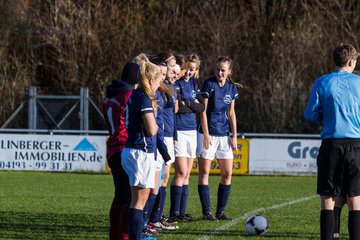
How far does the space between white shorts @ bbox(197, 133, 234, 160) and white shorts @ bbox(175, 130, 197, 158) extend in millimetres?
367

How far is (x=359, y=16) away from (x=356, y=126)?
1013 inches

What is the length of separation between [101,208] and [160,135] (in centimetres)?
415

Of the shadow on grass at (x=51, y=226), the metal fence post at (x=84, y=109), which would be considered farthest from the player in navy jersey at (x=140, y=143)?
the metal fence post at (x=84, y=109)

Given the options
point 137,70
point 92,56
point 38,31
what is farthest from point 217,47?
point 137,70

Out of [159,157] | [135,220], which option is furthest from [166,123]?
[135,220]

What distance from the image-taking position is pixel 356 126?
28.2 feet

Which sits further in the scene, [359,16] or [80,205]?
[359,16]

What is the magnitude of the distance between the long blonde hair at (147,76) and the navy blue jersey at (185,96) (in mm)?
2979

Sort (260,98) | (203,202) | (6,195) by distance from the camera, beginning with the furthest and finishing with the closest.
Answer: (260,98), (6,195), (203,202)

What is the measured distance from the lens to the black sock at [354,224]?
8.58m

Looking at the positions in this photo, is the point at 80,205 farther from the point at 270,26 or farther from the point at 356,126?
the point at 270,26

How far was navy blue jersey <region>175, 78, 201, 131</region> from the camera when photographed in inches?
452

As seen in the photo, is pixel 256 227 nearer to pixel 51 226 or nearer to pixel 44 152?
pixel 51 226

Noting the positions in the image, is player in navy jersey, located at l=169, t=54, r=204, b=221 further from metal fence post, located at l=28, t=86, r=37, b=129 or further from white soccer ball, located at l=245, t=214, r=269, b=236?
metal fence post, located at l=28, t=86, r=37, b=129
